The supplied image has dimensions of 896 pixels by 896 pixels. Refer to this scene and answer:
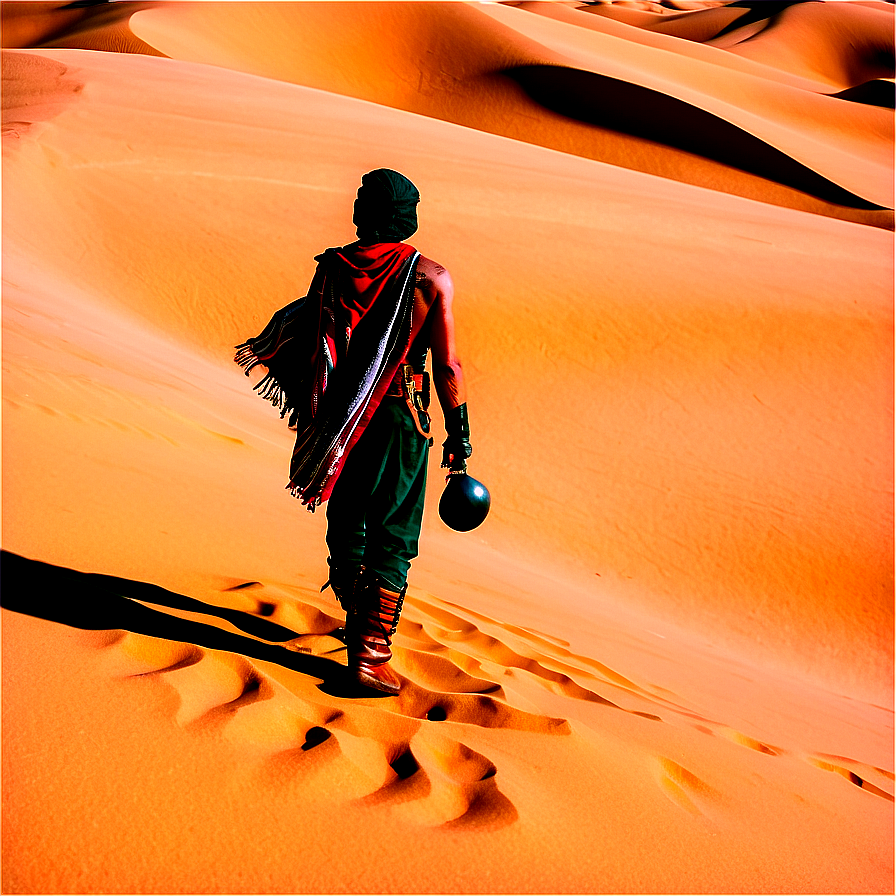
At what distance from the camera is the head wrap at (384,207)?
3.38 m

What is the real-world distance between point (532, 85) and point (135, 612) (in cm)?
2867

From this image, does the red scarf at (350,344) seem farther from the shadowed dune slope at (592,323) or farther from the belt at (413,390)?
the shadowed dune slope at (592,323)

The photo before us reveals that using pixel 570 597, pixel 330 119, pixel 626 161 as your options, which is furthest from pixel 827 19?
pixel 570 597

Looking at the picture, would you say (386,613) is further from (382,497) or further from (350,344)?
(350,344)

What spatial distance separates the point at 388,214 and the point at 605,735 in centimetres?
207

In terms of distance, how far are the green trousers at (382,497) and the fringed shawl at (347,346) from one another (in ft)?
0.25

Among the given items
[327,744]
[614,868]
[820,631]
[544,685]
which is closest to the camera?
[614,868]

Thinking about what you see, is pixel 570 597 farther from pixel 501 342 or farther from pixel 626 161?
pixel 626 161

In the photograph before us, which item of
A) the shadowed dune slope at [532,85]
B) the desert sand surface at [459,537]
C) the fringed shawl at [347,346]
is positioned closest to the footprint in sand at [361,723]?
the desert sand surface at [459,537]

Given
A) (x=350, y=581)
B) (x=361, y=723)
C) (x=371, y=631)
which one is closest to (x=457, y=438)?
(x=350, y=581)

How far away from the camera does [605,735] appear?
375cm

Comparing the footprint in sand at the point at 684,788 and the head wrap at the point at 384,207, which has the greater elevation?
the head wrap at the point at 384,207

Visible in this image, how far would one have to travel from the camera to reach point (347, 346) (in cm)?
350

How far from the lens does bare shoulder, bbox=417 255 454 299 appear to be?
3447 mm
